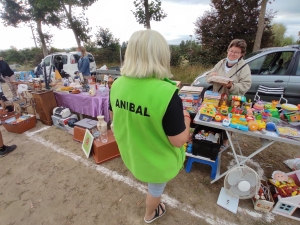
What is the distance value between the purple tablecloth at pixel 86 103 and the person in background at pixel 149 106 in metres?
2.12

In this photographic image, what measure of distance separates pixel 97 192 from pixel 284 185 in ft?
7.50

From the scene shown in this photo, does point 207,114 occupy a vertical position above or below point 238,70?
below

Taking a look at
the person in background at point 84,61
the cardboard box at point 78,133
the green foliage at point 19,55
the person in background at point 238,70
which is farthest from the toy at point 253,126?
the green foliage at point 19,55

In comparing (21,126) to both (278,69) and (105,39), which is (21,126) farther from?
(105,39)

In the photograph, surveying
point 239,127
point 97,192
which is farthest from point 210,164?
point 97,192

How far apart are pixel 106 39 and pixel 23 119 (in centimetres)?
1280

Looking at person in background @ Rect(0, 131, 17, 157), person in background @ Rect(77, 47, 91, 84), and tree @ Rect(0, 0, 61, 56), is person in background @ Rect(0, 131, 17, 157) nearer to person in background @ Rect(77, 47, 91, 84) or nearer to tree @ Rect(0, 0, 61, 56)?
person in background @ Rect(77, 47, 91, 84)

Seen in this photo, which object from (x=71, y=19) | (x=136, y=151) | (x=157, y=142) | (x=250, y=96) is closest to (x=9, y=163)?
(x=136, y=151)

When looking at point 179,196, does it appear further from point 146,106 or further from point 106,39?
point 106,39

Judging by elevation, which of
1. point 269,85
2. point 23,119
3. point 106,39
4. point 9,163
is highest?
point 106,39

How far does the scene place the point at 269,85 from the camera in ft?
11.8

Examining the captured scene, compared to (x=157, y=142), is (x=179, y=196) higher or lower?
lower

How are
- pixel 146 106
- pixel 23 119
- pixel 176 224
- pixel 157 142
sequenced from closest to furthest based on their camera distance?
pixel 146 106, pixel 157 142, pixel 176 224, pixel 23 119

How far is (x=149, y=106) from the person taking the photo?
815 mm
